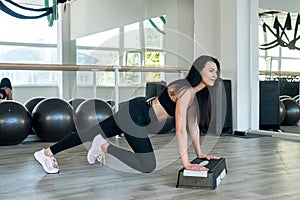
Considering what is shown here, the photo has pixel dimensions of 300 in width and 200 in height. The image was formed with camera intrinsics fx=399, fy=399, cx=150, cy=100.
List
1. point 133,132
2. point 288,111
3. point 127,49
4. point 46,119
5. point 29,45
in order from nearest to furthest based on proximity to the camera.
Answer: point 133,132, point 46,119, point 288,111, point 127,49, point 29,45

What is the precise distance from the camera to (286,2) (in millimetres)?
5305

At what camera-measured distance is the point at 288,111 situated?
19.2ft

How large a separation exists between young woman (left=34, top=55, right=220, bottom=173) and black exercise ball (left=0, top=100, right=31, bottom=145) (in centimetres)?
156

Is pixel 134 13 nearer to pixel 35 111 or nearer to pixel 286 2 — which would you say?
pixel 286 2

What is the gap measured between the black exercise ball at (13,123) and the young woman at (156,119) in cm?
156

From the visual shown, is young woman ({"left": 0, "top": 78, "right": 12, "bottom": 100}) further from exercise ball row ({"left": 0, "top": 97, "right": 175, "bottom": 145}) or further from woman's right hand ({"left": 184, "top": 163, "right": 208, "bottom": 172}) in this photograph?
woman's right hand ({"left": 184, "top": 163, "right": 208, "bottom": 172})

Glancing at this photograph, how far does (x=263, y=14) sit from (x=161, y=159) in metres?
3.12

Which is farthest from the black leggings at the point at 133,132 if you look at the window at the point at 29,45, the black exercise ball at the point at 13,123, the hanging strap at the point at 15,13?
the window at the point at 29,45

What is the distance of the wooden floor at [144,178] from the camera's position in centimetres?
227

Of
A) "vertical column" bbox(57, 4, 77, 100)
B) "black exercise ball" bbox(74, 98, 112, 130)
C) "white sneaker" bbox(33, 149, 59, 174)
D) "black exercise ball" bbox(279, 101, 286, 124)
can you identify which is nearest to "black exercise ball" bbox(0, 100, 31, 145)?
"black exercise ball" bbox(74, 98, 112, 130)

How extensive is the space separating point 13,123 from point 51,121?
0.44 meters

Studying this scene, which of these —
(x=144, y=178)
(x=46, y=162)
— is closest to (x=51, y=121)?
(x=46, y=162)

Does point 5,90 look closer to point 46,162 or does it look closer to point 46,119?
point 46,119

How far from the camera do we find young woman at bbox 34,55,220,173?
8.01ft
